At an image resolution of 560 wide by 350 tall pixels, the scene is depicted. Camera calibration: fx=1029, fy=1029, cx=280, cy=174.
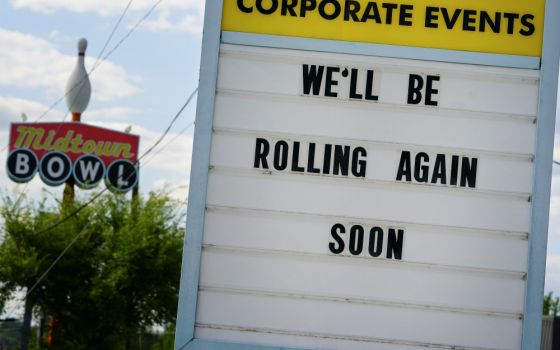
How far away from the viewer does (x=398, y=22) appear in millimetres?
5512

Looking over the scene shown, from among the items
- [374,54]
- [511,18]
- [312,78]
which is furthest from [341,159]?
[511,18]

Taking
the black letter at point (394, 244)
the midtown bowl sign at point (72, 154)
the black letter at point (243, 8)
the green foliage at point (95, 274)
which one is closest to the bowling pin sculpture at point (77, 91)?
the midtown bowl sign at point (72, 154)

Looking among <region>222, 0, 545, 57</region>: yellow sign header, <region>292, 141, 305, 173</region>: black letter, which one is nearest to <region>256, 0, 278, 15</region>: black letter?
<region>222, 0, 545, 57</region>: yellow sign header

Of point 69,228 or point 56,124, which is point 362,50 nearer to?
point 69,228

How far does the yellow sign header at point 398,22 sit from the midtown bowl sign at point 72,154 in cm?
3395

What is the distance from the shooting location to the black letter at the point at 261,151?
541cm

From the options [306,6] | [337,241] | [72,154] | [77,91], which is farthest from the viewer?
[77,91]

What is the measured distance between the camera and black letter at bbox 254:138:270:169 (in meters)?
5.41

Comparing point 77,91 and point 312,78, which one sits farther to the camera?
point 77,91

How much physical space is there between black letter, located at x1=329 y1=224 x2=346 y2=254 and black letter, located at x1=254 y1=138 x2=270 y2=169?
1.63ft

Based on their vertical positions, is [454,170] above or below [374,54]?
below

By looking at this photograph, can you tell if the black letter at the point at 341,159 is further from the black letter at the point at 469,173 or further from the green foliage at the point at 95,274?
the green foliage at the point at 95,274

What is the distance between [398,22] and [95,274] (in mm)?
30099

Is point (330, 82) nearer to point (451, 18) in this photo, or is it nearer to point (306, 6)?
point (306, 6)
